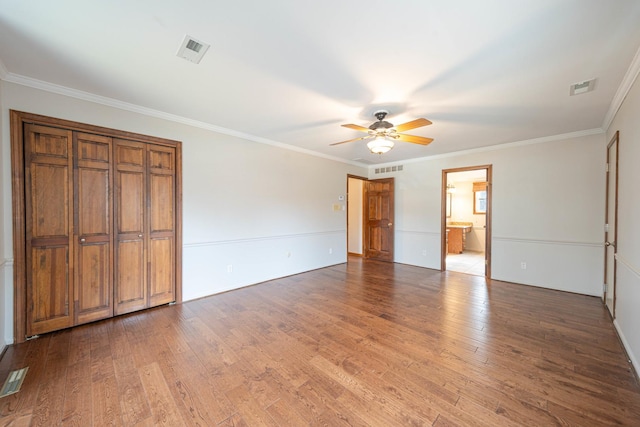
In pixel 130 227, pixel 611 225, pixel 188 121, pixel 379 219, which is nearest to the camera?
pixel 130 227

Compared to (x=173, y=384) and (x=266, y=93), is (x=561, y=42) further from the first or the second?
(x=173, y=384)

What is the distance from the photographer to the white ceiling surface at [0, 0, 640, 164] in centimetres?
156

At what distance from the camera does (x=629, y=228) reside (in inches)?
92.1

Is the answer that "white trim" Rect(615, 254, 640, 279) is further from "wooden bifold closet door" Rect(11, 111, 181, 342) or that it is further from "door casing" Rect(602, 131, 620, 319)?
"wooden bifold closet door" Rect(11, 111, 181, 342)

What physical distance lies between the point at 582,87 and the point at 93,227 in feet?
17.8

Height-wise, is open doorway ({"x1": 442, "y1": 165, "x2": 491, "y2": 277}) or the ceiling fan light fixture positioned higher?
the ceiling fan light fixture

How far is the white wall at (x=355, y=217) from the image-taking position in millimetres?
7215

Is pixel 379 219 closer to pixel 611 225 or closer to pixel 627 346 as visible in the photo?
pixel 611 225

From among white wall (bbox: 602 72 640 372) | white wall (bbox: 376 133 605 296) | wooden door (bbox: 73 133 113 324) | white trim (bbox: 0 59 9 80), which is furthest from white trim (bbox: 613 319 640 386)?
white trim (bbox: 0 59 9 80)

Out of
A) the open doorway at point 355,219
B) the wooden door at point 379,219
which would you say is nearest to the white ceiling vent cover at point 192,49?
the wooden door at point 379,219

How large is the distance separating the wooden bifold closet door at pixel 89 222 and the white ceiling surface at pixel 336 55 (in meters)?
0.55

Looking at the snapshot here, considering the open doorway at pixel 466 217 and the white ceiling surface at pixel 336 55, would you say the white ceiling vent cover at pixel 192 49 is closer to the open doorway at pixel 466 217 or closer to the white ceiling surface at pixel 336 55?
the white ceiling surface at pixel 336 55

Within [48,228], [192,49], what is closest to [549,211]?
[192,49]

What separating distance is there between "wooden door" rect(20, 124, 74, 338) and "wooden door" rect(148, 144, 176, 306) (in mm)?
743
